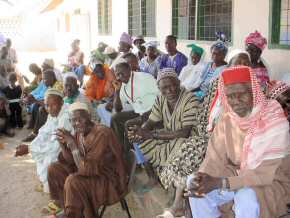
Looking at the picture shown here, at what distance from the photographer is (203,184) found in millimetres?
2457

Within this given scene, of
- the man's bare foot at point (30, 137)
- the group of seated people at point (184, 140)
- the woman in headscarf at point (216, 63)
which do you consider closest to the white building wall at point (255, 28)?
the group of seated people at point (184, 140)

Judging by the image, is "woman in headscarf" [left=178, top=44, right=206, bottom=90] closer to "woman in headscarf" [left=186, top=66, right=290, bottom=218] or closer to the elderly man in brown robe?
the elderly man in brown robe

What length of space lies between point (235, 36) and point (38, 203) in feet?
12.4

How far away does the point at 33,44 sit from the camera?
29.0 metres

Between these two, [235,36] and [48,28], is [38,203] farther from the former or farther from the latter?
[48,28]

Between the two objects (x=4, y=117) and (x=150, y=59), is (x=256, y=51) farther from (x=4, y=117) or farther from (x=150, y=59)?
(x=4, y=117)

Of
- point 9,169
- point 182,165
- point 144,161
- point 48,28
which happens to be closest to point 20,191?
point 9,169

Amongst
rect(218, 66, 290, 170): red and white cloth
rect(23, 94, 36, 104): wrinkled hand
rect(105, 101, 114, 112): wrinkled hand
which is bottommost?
rect(23, 94, 36, 104): wrinkled hand

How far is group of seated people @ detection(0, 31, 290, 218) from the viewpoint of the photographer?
8.02 ft

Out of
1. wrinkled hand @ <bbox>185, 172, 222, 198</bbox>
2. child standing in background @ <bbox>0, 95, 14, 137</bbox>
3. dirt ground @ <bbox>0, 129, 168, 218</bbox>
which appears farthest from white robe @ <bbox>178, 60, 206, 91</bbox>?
child standing in background @ <bbox>0, 95, 14, 137</bbox>

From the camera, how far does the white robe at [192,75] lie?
5613 millimetres

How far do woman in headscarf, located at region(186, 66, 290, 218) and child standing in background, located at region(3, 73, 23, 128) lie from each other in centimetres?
582

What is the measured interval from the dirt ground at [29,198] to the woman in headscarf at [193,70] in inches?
65.8

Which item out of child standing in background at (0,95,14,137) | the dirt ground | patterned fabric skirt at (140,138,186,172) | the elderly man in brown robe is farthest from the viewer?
child standing in background at (0,95,14,137)
